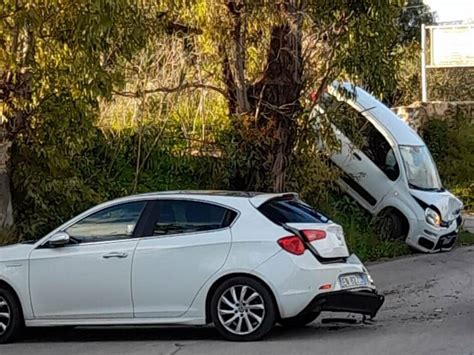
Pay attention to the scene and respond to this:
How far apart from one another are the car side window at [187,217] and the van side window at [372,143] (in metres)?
8.81

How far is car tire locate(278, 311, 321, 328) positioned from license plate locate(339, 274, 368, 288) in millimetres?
413

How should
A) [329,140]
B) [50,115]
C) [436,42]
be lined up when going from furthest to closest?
[436,42] → [329,140] → [50,115]

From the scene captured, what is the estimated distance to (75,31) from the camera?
1202 centimetres

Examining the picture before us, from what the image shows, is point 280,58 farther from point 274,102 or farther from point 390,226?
point 390,226

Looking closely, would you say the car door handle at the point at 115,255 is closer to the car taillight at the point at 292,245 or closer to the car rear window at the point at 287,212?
the car rear window at the point at 287,212

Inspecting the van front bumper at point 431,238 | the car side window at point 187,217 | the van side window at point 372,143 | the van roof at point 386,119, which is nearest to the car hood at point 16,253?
the car side window at point 187,217

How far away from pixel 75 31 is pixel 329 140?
642 cm

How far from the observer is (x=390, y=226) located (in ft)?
63.6

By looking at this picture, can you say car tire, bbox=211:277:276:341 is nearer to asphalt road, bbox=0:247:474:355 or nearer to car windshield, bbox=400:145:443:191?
asphalt road, bbox=0:247:474:355

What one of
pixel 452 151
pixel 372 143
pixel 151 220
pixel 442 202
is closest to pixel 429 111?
pixel 452 151

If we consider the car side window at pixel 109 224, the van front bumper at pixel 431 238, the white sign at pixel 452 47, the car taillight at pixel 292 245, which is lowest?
the van front bumper at pixel 431 238

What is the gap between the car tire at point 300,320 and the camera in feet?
32.2

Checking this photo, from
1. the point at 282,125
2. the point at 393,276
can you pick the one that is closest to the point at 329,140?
the point at 282,125

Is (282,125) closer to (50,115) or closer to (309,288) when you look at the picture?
(50,115)
